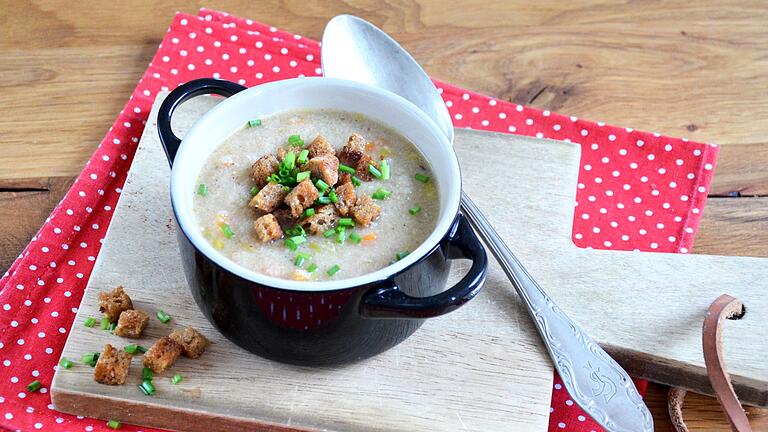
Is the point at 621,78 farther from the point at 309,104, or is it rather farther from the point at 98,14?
the point at 98,14

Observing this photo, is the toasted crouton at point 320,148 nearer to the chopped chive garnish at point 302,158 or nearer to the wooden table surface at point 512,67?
the chopped chive garnish at point 302,158

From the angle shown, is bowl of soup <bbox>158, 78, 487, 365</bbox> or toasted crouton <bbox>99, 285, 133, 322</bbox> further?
toasted crouton <bbox>99, 285, 133, 322</bbox>

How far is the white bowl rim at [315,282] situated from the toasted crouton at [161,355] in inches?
8.4

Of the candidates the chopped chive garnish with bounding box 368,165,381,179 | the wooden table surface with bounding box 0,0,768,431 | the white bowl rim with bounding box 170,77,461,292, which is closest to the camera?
the white bowl rim with bounding box 170,77,461,292

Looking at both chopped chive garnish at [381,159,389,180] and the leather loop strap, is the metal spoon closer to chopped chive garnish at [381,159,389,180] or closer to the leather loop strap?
the leather loop strap

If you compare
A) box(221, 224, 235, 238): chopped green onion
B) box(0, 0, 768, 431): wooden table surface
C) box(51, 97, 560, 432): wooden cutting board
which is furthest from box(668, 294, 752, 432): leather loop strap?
box(221, 224, 235, 238): chopped green onion

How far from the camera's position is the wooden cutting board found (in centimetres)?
163

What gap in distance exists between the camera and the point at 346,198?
5.37 feet

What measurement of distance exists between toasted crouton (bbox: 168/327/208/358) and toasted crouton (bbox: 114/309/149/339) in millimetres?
65

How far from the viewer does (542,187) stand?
6.65 feet

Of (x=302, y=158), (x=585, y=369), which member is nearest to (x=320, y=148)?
(x=302, y=158)

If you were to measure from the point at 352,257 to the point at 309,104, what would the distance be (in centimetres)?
39

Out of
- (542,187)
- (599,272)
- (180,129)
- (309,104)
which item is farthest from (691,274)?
(180,129)

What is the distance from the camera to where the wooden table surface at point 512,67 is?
2.19 metres
